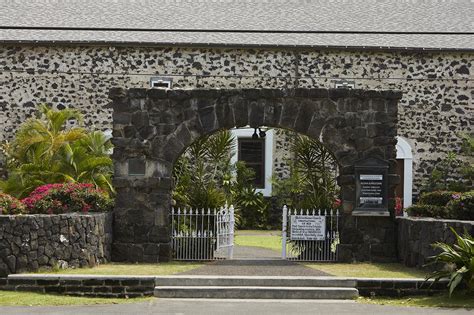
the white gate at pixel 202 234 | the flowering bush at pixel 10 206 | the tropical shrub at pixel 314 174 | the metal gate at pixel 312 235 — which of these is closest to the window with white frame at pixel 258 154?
the tropical shrub at pixel 314 174

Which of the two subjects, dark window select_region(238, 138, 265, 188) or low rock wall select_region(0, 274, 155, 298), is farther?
dark window select_region(238, 138, 265, 188)

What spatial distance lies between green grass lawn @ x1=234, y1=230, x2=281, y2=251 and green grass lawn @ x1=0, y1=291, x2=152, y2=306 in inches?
312

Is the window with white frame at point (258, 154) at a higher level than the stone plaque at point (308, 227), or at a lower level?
higher

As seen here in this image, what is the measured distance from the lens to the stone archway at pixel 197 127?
17562mm

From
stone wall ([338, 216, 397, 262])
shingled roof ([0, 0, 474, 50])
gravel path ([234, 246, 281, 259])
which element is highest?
shingled roof ([0, 0, 474, 50])

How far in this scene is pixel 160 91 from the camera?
693 inches

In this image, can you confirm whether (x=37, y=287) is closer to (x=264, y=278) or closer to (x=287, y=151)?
(x=264, y=278)

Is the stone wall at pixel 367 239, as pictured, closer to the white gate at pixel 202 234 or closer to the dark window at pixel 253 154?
the white gate at pixel 202 234

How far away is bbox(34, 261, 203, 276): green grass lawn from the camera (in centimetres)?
1482

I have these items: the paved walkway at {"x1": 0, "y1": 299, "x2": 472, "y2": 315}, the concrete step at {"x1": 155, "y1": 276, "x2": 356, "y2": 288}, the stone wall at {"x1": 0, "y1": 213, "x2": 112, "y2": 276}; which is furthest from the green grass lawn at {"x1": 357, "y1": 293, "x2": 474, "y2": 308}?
the stone wall at {"x1": 0, "y1": 213, "x2": 112, "y2": 276}

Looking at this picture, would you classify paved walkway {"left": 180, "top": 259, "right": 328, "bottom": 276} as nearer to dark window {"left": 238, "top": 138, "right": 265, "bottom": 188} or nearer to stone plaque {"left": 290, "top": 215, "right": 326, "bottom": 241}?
stone plaque {"left": 290, "top": 215, "right": 326, "bottom": 241}

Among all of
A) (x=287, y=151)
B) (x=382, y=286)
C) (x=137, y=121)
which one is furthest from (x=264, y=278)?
(x=287, y=151)

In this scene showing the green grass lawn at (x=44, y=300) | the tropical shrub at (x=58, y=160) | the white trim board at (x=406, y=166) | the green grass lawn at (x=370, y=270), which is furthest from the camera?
the white trim board at (x=406, y=166)

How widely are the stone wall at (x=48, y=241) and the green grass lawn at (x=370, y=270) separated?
393cm
